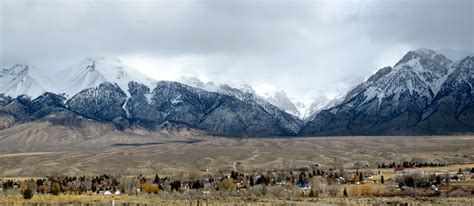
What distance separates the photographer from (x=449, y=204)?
106 metres

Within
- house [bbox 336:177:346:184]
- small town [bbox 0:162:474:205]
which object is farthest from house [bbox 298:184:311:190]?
house [bbox 336:177:346:184]

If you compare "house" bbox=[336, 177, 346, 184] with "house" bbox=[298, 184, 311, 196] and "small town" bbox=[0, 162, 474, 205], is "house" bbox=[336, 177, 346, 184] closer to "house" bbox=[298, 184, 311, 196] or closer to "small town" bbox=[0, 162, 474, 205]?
"small town" bbox=[0, 162, 474, 205]

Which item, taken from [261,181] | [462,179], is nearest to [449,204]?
[462,179]

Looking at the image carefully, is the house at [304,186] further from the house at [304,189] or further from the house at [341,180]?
the house at [341,180]

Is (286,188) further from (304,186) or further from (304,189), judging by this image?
(304,186)

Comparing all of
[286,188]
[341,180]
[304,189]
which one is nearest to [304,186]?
[304,189]

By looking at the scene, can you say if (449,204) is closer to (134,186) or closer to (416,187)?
(416,187)

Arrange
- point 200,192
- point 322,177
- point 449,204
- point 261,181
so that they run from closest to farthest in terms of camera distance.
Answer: point 449,204 → point 200,192 → point 261,181 → point 322,177

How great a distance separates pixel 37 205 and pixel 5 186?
80.6m

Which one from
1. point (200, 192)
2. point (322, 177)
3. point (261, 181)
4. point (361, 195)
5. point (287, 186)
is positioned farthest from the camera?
point (322, 177)

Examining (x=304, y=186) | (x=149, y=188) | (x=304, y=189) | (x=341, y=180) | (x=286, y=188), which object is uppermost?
(x=341, y=180)

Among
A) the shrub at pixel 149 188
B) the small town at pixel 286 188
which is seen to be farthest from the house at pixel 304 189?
the shrub at pixel 149 188

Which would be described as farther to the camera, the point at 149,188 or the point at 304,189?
the point at 149,188

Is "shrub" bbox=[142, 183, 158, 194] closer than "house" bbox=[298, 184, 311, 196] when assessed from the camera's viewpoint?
No
